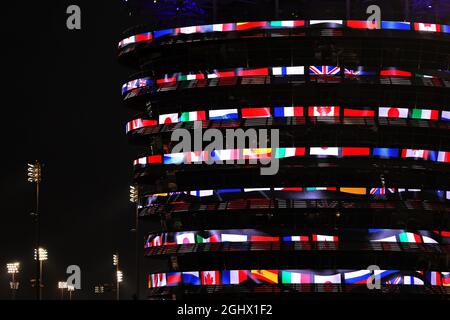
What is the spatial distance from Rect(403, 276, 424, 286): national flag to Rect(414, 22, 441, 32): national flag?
1110 inches

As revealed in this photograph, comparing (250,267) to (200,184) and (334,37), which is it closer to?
(200,184)

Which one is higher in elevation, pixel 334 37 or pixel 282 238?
pixel 334 37

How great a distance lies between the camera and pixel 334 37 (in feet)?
516

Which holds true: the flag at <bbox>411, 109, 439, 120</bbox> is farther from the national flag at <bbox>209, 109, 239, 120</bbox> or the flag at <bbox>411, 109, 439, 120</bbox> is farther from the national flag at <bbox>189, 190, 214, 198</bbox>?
the national flag at <bbox>189, 190, 214, 198</bbox>

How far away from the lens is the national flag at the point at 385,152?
159m

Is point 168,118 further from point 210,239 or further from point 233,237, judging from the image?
point 233,237

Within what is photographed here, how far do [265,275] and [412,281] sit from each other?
16.8 m

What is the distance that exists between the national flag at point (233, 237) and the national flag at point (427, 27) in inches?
1210

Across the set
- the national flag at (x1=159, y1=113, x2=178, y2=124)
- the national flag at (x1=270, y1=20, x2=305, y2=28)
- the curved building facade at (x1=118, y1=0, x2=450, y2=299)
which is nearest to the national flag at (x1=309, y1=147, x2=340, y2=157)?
the curved building facade at (x1=118, y1=0, x2=450, y2=299)

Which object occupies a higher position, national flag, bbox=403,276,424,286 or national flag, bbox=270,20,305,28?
national flag, bbox=270,20,305,28

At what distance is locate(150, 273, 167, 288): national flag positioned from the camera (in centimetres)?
16350
